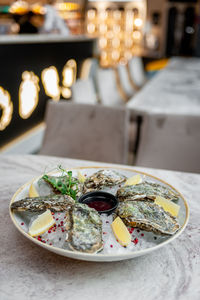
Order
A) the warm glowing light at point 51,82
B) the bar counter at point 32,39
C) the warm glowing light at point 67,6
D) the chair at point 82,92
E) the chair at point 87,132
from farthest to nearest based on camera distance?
the warm glowing light at point 67,6 < the warm glowing light at point 51,82 < the bar counter at point 32,39 < the chair at point 82,92 < the chair at point 87,132

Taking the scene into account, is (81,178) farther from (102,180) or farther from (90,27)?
(90,27)

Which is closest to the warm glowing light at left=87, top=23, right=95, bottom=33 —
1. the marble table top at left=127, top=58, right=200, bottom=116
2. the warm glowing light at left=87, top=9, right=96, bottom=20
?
the warm glowing light at left=87, top=9, right=96, bottom=20

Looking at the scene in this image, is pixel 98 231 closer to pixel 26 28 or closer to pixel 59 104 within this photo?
pixel 59 104

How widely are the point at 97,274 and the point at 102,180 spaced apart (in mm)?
344

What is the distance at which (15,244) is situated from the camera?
2.55 ft

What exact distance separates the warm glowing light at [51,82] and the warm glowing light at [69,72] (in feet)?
0.93

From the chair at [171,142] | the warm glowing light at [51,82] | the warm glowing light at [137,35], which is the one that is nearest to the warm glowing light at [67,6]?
the warm glowing light at [137,35]

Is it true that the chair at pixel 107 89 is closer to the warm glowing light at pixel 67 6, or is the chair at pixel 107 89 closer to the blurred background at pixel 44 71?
the blurred background at pixel 44 71

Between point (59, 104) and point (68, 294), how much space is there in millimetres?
1450

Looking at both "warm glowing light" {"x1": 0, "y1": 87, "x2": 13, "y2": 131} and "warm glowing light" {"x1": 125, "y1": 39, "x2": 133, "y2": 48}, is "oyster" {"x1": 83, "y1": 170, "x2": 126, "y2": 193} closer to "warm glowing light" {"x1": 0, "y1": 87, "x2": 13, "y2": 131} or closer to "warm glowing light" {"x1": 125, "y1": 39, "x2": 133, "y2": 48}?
"warm glowing light" {"x1": 0, "y1": 87, "x2": 13, "y2": 131}

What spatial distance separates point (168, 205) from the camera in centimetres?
81

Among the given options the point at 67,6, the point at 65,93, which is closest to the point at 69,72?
the point at 65,93

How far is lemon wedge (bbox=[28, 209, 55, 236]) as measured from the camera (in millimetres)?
715

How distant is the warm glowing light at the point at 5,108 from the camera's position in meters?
3.06
